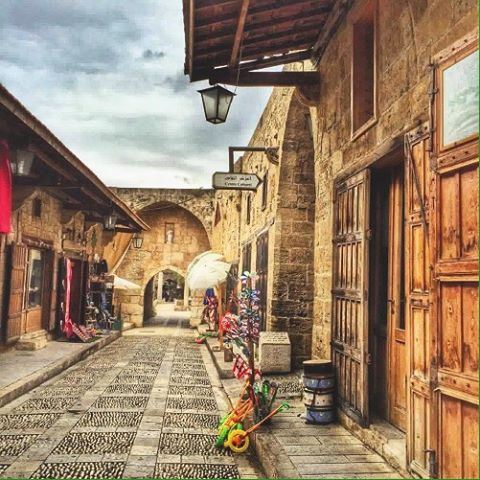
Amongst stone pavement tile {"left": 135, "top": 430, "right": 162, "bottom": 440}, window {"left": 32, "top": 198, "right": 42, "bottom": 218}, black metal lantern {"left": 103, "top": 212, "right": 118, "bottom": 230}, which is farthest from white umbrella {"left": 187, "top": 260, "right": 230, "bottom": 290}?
stone pavement tile {"left": 135, "top": 430, "right": 162, "bottom": 440}

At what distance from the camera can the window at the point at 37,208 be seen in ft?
34.2

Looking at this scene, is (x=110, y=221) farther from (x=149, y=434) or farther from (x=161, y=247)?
(x=149, y=434)

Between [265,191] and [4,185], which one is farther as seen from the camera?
[265,191]

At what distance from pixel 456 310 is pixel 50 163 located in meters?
7.24

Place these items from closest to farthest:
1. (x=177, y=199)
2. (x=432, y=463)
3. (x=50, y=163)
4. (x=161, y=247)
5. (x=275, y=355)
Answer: (x=432, y=463)
(x=275, y=355)
(x=50, y=163)
(x=177, y=199)
(x=161, y=247)

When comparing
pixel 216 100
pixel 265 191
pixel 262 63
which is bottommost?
pixel 265 191

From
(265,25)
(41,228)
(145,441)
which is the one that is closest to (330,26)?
(265,25)

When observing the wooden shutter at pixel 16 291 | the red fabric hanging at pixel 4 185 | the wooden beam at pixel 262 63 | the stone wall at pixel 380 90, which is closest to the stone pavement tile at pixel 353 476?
the stone wall at pixel 380 90

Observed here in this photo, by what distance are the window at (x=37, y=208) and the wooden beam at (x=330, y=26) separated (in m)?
6.92

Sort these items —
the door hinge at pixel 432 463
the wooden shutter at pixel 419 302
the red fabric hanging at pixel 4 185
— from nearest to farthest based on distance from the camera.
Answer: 1. the door hinge at pixel 432 463
2. the wooden shutter at pixel 419 302
3. the red fabric hanging at pixel 4 185

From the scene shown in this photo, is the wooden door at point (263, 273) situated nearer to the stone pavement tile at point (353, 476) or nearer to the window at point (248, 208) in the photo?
the window at point (248, 208)

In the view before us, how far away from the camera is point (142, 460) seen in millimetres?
4320

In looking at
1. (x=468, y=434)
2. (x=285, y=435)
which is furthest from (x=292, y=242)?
(x=468, y=434)

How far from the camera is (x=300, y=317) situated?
7926mm
